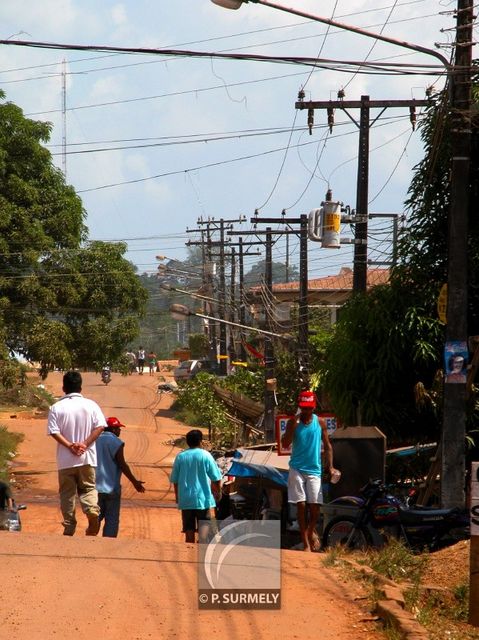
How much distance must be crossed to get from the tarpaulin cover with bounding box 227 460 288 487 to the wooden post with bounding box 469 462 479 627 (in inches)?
233

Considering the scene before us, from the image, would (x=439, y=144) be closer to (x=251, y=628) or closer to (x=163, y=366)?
(x=251, y=628)

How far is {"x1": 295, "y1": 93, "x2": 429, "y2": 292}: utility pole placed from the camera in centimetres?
2091

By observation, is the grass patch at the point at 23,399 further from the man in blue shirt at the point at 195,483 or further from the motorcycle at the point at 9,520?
the man in blue shirt at the point at 195,483

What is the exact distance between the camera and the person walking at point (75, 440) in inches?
392

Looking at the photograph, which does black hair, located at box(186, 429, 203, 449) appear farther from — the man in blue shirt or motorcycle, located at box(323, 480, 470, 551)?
motorcycle, located at box(323, 480, 470, 551)

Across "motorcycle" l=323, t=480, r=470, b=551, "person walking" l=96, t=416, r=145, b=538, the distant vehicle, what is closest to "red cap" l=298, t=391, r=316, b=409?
"motorcycle" l=323, t=480, r=470, b=551

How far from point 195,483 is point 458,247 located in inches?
168

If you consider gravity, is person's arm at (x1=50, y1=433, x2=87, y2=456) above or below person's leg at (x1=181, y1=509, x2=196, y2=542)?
above

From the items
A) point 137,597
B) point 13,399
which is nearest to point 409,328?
point 137,597

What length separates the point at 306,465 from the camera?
36.2 feet

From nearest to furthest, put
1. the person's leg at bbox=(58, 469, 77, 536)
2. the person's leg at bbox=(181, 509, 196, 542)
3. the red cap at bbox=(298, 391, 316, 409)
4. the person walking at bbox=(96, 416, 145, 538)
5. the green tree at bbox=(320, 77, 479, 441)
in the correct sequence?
the person's leg at bbox=(58, 469, 77, 536)
the person's leg at bbox=(181, 509, 196, 542)
the person walking at bbox=(96, 416, 145, 538)
the red cap at bbox=(298, 391, 316, 409)
the green tree at bbox=(320, 77, 479, 441)

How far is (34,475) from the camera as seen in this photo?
99.2 ft

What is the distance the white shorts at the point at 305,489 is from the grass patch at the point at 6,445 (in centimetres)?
1925

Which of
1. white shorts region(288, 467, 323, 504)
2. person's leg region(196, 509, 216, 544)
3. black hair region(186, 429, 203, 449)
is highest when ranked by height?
black hair region(186, 429, 203, 449)
